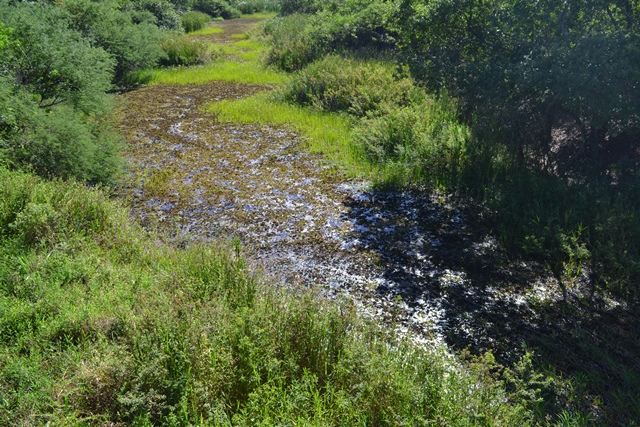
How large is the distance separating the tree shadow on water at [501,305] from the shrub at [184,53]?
14482 millimetres

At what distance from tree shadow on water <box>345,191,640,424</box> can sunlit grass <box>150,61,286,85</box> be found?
10545 mm

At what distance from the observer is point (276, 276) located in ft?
18.2

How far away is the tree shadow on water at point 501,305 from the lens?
3967 mm

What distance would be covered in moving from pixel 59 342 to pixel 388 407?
272 centimetres

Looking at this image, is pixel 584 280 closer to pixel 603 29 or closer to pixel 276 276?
pixel 276 276

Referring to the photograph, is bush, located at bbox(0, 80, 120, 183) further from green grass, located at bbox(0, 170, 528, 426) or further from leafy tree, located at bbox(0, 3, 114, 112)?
green grass, located at bbox(0, 170, 528, 426)

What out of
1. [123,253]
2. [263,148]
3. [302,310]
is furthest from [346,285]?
[263,148]

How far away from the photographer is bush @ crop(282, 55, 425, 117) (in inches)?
424

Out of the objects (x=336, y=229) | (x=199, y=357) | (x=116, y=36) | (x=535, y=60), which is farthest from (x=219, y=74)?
(x=199, y=357)

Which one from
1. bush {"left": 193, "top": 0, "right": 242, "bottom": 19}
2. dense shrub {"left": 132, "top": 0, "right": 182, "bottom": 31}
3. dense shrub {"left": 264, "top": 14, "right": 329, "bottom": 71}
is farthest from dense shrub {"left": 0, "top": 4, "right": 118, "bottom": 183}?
bush {"left": 193, "top": 0, "right": 242, "bottom": 19}

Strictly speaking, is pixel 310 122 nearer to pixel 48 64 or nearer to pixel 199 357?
pixel 48 64

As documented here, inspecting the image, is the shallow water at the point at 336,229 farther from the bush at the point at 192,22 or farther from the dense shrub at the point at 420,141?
the bush at the point at 192,22

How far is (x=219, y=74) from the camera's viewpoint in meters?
16.9

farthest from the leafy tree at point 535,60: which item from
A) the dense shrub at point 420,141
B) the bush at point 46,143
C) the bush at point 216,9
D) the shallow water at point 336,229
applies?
the bush at point 216,9
